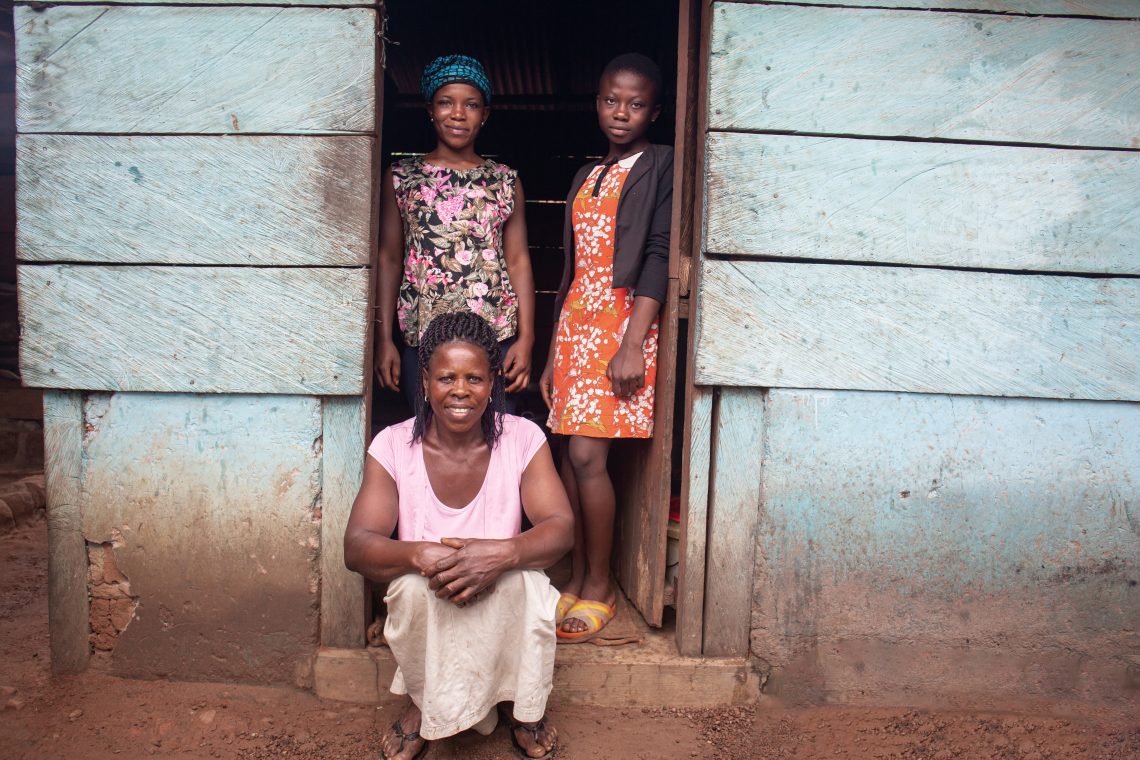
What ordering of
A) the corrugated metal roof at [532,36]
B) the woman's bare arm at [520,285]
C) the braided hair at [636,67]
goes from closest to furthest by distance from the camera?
the braided hair at [636,67] < the woman's bare arm at [520,285] < the corrugated metal roof at [532,36]

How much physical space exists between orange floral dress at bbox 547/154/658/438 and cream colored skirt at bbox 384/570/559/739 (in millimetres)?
596

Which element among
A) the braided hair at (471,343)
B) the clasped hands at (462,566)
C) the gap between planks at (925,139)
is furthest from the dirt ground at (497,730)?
the gap between planks at (925,139)

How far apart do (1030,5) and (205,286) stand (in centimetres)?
257

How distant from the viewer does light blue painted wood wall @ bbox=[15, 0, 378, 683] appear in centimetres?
229

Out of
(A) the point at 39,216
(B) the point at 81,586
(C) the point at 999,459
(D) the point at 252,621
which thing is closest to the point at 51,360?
(A) the point at 39,216

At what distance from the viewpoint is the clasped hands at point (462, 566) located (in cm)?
192

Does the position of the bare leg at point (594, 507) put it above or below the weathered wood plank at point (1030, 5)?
below

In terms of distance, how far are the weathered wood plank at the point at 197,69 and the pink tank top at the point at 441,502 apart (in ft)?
3.13

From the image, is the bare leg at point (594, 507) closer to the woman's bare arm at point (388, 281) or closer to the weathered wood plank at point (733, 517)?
the weathered wood plank at point (733, 517)

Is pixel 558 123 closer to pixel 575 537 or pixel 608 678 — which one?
pixel 575 537

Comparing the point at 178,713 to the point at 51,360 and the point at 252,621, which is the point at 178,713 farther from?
the point at 51,360

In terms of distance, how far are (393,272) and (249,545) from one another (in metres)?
0.99

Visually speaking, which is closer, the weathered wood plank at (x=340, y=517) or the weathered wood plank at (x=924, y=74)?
the weathered wood plank at (x=924, y=74)

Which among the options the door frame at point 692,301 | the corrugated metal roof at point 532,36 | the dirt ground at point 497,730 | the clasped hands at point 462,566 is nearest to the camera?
the clasped hands at point 462,566
